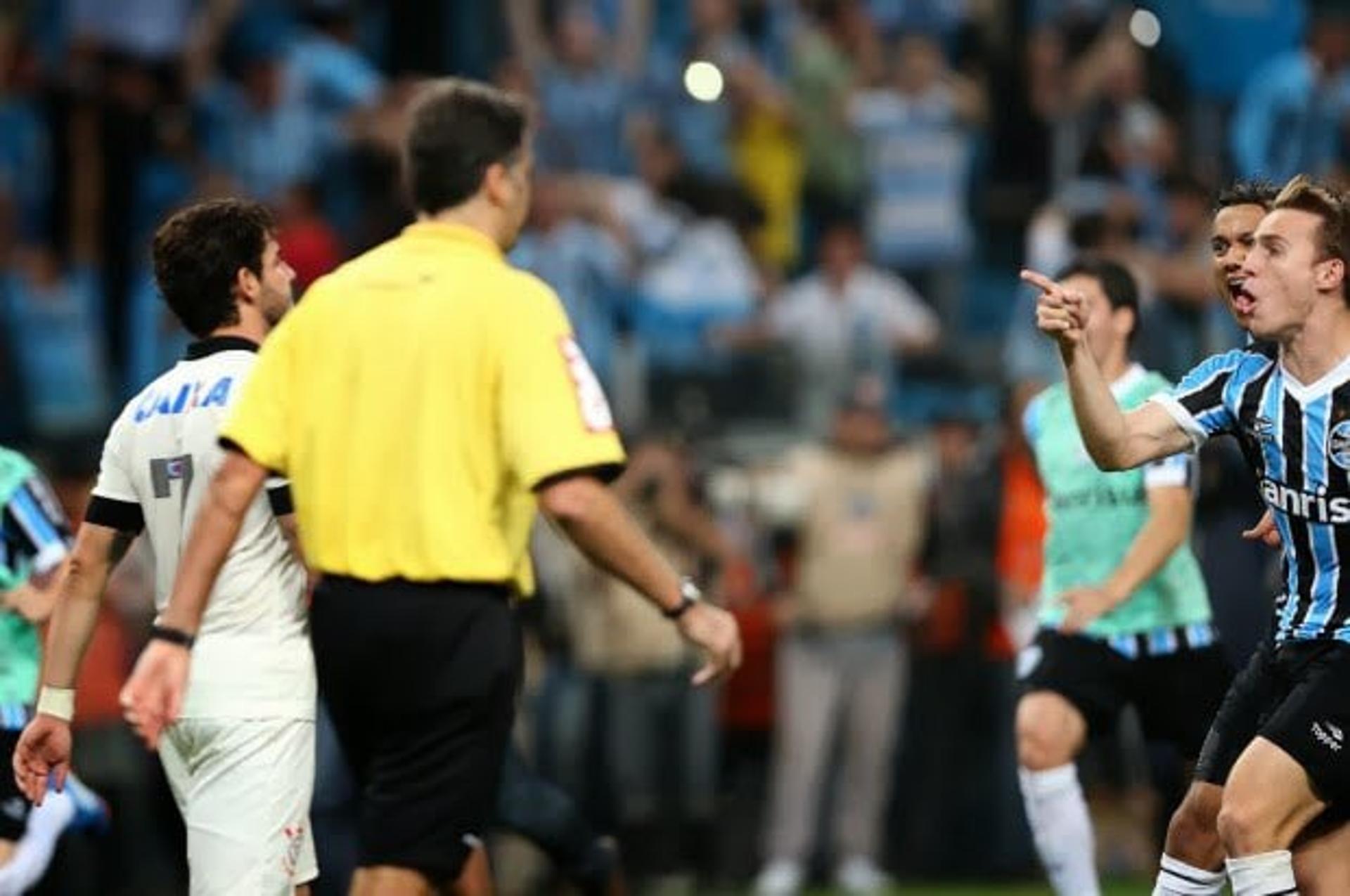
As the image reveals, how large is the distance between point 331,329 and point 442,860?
1256 millimetres

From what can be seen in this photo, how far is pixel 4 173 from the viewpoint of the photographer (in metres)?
16.2

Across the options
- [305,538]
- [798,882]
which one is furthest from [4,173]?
[305,538]

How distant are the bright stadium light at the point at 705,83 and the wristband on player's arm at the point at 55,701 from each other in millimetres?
9866

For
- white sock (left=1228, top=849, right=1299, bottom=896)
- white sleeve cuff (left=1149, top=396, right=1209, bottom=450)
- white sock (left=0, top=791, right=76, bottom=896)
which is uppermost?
white sleeve cuff (left=1149, top=396, right=1209, bottom=450)

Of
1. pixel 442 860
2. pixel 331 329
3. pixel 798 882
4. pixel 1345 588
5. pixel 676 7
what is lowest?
pixel 798 882

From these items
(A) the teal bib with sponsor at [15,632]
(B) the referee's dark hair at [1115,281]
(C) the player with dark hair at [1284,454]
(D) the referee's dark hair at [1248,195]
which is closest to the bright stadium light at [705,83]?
(B) the referee's dark hair at [1115,281]

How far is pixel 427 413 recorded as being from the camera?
6.61 meters

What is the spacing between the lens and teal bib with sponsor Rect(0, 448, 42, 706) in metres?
8.96

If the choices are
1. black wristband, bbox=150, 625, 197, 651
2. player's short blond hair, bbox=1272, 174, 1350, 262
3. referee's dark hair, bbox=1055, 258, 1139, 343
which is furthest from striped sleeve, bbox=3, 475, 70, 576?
player's short blond hair, bbox=1272, 174, 1350, 262

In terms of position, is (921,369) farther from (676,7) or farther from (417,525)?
(417,525)

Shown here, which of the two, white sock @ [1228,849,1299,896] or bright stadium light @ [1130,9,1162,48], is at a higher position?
bright stadium light @ [1130,9,1162,48]

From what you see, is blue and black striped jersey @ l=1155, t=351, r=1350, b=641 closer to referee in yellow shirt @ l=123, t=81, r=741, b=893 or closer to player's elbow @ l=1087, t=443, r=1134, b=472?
player's elbow @ l=1087, t=443, r=1134, b=472

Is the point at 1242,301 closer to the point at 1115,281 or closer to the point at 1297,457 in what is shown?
the point at 1297,457

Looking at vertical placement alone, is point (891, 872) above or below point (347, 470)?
below
